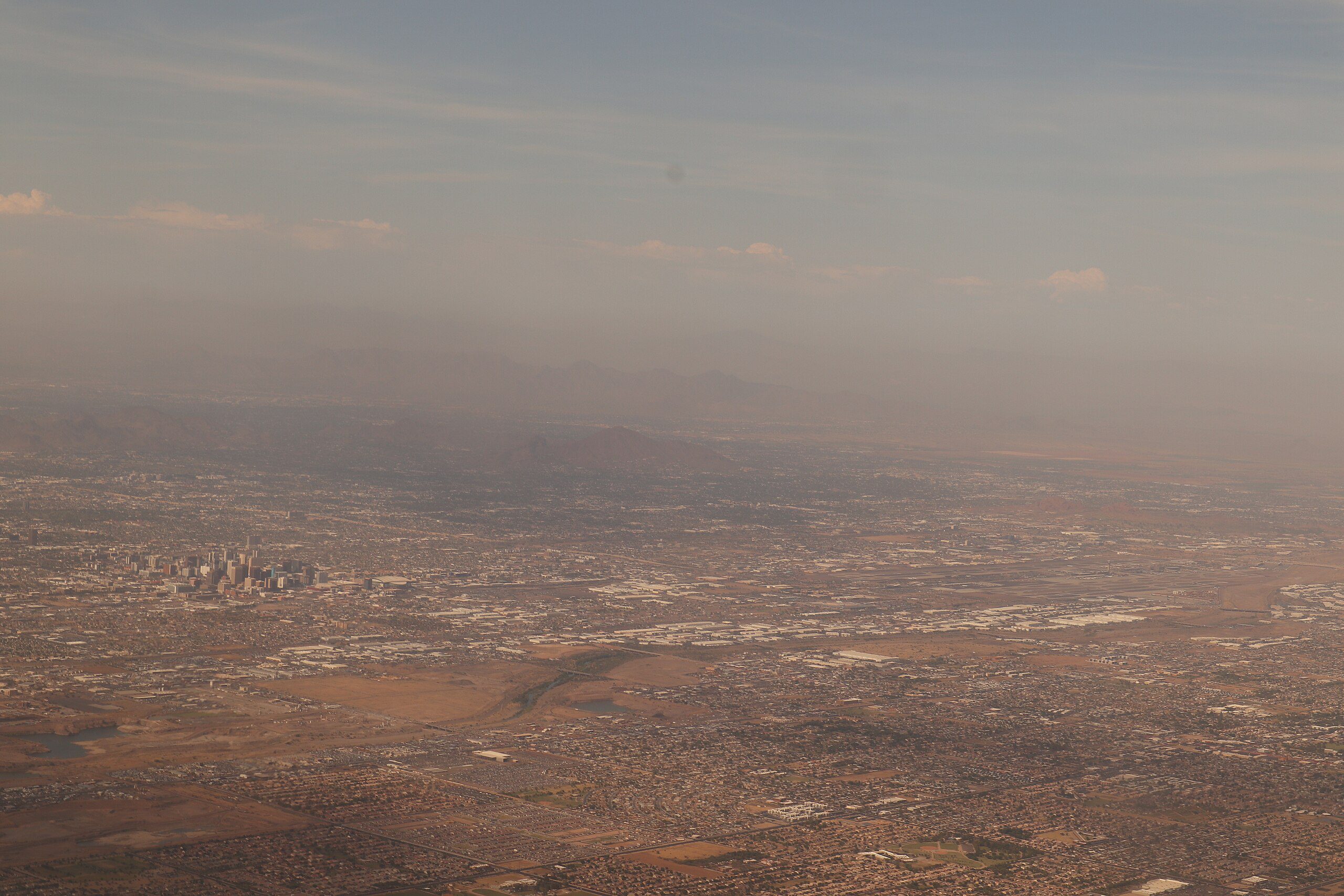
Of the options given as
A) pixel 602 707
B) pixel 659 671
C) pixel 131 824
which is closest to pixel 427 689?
pixel 602 707

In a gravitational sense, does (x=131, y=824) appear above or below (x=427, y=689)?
below

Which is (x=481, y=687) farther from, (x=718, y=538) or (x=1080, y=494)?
(x=1080, y=494)

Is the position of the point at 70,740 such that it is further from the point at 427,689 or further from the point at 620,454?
the point at 620,454

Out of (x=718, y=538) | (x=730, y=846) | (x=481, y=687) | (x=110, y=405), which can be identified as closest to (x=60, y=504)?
(x=718, y=538)

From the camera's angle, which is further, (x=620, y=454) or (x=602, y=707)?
(x=620, y=454)

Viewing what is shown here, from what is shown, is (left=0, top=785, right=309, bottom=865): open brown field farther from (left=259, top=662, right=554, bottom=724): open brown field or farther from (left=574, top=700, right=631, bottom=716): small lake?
(left=574, top=700, right=631, bottom=716): small lake

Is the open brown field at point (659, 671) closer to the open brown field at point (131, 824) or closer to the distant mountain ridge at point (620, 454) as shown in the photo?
the open brown field at point (131, 824)

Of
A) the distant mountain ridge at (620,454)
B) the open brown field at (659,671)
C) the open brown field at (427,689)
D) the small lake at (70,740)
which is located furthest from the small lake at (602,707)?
the distant mountain ridge at (620,454)
